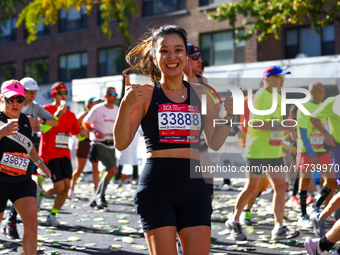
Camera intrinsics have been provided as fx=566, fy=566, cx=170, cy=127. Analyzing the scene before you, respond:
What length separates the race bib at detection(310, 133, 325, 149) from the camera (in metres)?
8.29

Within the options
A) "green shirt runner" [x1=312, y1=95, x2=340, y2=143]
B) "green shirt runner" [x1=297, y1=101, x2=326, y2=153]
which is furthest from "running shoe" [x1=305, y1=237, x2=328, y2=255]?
"green shirt runner" [x1=297, y1=101, x2=326, y2=153]

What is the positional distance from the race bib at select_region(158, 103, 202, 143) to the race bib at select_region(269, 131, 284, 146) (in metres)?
3.58

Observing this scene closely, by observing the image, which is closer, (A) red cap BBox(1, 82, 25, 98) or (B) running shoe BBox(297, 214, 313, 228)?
(A) red cap BBox(1, 82, 25, 98)

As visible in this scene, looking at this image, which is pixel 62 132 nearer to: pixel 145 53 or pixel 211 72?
pixel 145 53

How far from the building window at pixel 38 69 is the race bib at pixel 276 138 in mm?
29690

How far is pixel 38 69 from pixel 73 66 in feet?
11.1

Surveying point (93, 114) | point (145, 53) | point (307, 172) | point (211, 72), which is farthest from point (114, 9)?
point (145, 53)

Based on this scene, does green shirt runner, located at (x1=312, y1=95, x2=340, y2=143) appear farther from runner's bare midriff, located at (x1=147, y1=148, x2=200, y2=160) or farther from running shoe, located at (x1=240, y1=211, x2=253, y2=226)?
runner's bare midriff, located at (x1=147, y1=148, x2=200, y2=160)

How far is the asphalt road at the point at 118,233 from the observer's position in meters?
6.79

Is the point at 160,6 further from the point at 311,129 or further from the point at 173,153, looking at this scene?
the point at 173,153

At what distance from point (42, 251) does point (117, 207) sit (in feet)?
13.3

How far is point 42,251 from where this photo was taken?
6.74 m

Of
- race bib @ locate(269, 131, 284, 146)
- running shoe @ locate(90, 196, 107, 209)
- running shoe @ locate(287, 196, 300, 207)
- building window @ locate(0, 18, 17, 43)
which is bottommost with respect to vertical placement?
running shoe @ locate(287, 196, 300, 207)

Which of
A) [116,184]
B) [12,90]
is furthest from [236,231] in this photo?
[116,184]
